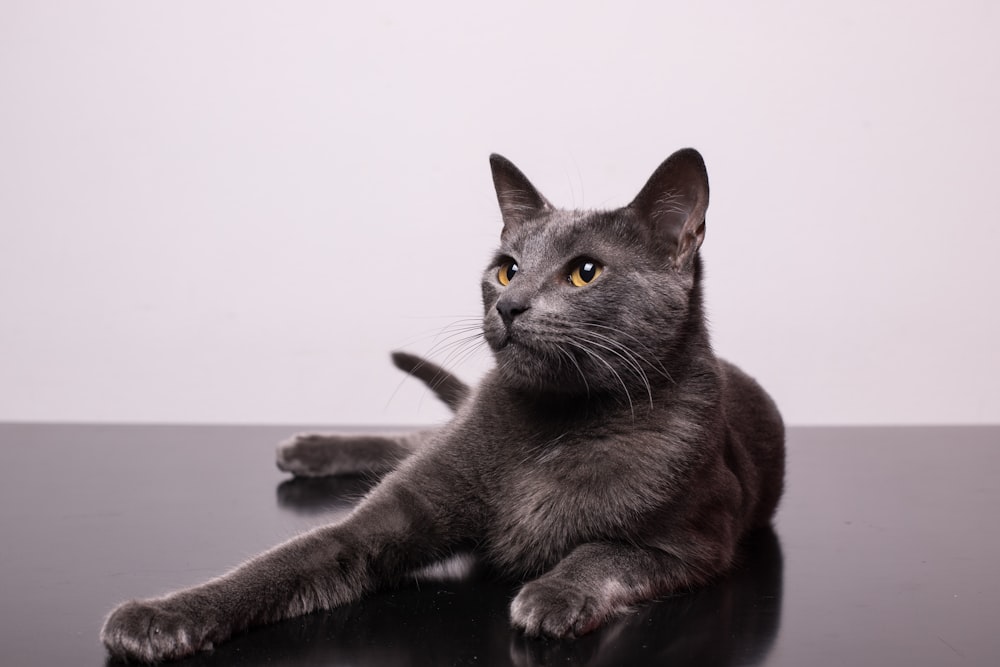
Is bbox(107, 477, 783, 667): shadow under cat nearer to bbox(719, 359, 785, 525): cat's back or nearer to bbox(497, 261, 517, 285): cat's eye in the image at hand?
bbox(719, 359, 785, 525): cat's back

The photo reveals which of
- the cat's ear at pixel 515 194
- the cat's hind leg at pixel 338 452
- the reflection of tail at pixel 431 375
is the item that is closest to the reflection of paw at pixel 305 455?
the cat's hind leg at pixel 338 452

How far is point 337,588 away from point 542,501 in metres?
0.35

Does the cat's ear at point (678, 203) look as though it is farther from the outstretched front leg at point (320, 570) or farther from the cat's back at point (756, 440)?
the outstretched front leg at point (320, 570)

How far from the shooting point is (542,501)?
1.61m

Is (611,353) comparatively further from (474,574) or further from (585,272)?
(474,574)

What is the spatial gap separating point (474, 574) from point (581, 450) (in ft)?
0.98

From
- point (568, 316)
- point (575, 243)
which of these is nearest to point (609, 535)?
point (568, 316)

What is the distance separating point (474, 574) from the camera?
1708 mm

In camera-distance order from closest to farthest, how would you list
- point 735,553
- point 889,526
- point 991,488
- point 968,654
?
point 968,654, point 735,553, point 889,526, point 991,488

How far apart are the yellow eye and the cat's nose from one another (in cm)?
11

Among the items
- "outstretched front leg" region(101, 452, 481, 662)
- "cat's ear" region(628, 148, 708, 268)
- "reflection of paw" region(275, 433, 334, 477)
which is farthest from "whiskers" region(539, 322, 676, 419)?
"reflection of paw" region(275, 433, 334, 477)

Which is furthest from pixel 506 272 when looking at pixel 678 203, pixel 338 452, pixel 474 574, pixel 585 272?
pixel 338 452

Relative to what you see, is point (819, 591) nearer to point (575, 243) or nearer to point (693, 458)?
point (693, 458)

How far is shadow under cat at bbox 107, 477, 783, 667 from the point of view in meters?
1.29
